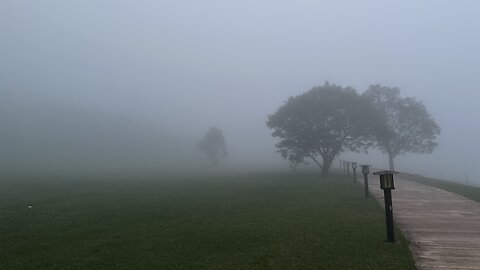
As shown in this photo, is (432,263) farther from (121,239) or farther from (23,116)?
(23,116)

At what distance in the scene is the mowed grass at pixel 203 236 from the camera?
35.0ft

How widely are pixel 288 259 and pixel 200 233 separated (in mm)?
4770

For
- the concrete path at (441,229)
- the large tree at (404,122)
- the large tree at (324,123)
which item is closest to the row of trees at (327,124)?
the large tree at (324,123)

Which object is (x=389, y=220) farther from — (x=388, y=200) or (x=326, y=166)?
(x=326, y=166)

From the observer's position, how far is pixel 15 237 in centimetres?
1465

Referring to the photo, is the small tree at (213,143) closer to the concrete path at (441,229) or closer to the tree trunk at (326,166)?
the tree trunk at (326,166)

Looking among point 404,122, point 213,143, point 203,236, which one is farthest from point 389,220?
point 213,143

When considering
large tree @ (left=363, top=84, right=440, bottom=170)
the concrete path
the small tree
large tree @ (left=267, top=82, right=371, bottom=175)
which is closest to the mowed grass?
the concrete path

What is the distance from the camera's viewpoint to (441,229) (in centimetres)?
1455

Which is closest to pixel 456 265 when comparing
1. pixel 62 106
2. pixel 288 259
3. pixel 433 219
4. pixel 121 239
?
pixel 288 259

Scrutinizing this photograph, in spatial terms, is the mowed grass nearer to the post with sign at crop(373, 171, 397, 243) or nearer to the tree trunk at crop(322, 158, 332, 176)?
the post with sign at crop(373, 171, 397, 243)

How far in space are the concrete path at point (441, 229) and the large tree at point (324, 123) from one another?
96.4 feet

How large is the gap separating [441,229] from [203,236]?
9370 mm

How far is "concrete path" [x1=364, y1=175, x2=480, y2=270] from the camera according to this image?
10562 millimetres
